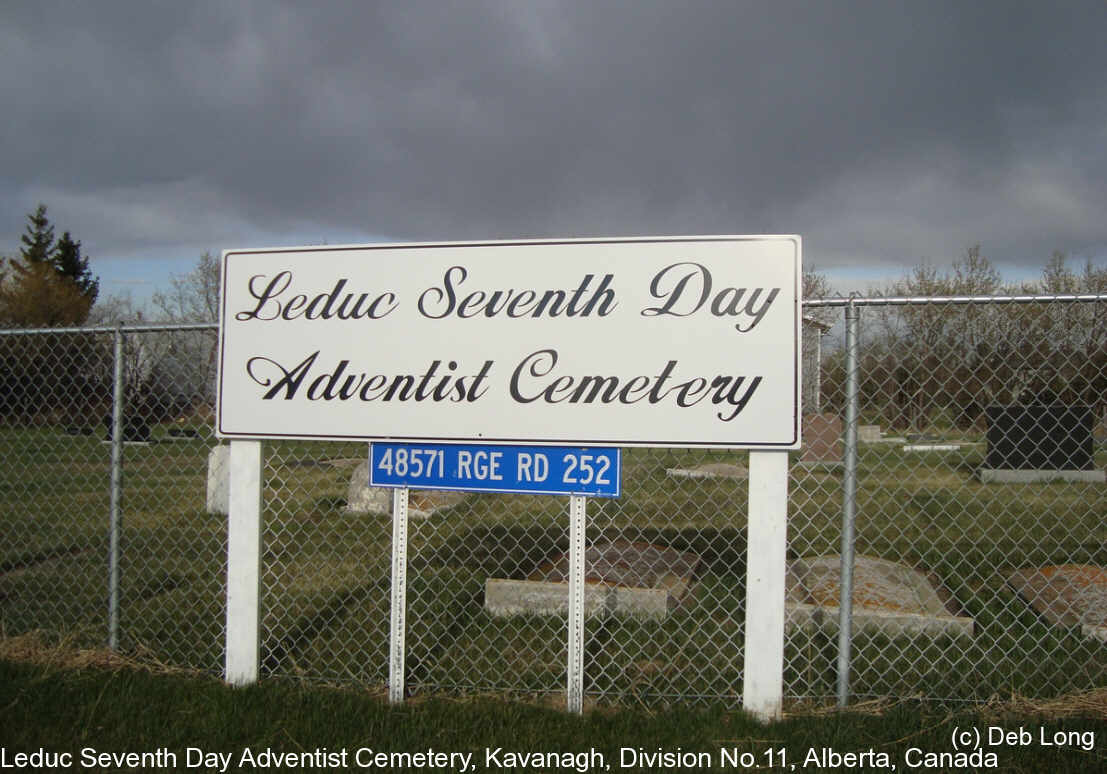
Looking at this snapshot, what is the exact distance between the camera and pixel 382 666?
4090 mm

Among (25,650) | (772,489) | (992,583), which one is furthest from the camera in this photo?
(992,583)

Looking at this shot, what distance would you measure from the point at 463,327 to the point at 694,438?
1205 mm

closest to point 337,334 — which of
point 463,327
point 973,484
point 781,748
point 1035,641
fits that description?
point 463,327

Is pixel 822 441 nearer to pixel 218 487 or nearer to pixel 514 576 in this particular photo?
pixel 514 576

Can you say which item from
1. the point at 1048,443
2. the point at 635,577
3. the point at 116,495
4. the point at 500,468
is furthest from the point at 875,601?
the point at 1048,443

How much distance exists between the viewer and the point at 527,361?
3.56 m

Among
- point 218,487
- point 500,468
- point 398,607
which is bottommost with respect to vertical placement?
point 398,607

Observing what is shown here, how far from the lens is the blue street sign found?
11.4 ft

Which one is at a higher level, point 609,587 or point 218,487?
point 218,487

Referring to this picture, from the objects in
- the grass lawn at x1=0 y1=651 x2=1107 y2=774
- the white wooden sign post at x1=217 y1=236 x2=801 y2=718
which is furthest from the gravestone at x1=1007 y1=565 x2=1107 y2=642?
the white wooden sign post at x1=217 y1=236 x2=801 y2=718

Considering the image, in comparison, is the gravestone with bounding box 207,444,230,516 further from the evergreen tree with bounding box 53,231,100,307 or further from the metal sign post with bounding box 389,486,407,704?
the evergreen tree with bounding box 53,231,100,307

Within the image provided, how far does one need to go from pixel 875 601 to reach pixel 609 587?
62.8 inches

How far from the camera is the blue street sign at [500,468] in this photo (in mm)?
3479

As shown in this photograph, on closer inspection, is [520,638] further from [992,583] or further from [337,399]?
[992,583]
